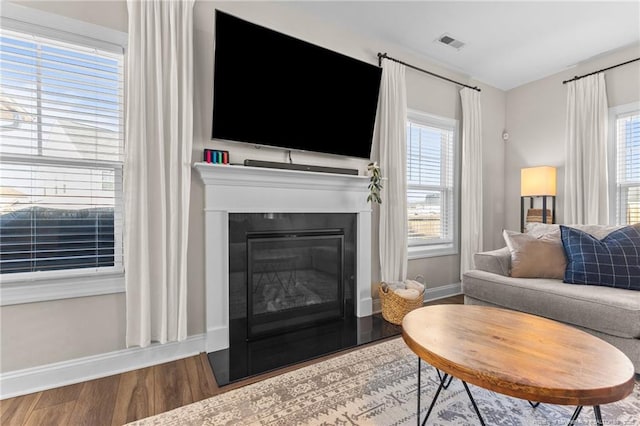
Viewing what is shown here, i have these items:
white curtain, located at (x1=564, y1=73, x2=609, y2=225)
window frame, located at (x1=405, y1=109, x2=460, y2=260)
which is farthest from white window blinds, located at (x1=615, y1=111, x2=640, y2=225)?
window frame, located at (x1=405, y1=109, x2=460, y2=260)

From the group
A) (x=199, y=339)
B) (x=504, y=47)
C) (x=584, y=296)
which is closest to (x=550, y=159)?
(x=504, y=47)

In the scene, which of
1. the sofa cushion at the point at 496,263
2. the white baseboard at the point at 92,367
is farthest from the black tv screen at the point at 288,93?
the white baseboard at the point at 92,367

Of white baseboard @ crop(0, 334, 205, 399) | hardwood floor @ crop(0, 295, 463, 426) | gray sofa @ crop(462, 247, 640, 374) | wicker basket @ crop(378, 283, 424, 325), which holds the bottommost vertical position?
hardwood floor @ crop(0, 295, 463, 426)

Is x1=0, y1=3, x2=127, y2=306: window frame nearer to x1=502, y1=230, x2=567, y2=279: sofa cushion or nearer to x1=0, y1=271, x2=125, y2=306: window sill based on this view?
x1=0, y1=271, x2=125, y2=306: window sill

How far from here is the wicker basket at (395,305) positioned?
8.57ft

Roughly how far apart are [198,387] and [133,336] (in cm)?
56

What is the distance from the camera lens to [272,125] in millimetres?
2328

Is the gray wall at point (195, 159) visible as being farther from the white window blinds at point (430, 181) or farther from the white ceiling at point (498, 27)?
the white window blinds at point (430, 181)

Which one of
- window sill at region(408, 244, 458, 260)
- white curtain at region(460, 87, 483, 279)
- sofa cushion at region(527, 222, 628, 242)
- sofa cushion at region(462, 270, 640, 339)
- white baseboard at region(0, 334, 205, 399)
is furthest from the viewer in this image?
white curtain at region(460, 87, 483, 279)

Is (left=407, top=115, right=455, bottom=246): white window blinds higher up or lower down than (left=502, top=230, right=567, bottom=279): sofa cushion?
higher up

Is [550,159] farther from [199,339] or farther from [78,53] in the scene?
[78,53]

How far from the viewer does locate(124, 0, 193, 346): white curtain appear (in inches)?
74.2

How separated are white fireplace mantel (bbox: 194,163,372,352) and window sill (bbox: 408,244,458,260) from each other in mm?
1104

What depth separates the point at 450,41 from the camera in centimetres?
295
